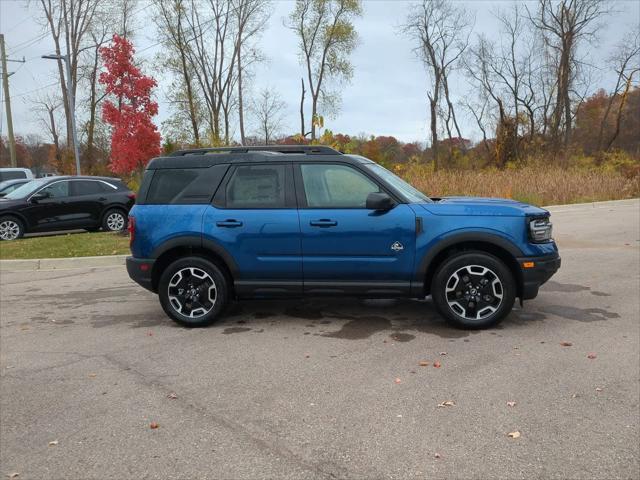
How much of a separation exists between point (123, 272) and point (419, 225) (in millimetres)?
5857

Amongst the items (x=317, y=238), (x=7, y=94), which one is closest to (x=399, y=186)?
(x=317, y=238)


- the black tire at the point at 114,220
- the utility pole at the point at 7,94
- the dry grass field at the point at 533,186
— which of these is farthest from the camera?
the utility pole at the point at 7,94

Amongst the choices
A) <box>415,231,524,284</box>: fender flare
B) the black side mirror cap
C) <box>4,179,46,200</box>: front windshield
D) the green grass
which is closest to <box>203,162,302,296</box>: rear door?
<box>415,231,524,284</box>: fender flare

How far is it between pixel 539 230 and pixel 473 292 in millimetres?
873

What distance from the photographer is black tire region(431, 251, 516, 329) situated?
204 inches

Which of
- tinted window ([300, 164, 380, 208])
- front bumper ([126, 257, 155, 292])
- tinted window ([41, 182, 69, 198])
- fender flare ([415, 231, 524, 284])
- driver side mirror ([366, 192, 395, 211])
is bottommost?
front bumper ([126, 257, 155, 292])

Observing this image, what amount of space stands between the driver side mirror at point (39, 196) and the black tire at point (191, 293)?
963 centimetres

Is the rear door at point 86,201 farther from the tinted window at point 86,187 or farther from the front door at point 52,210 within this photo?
the front door at point 52,210

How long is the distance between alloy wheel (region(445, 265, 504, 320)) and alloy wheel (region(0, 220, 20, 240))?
11968mm

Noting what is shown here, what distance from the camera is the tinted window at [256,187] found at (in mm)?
5512

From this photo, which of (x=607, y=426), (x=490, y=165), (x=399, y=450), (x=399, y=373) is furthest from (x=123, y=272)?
(x=490, y=165)

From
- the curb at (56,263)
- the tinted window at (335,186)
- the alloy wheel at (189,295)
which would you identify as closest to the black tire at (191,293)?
the alloy wheel at (189,295)

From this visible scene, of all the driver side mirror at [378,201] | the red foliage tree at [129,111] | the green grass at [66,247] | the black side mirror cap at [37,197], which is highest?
the red foliage tree at [129,111]

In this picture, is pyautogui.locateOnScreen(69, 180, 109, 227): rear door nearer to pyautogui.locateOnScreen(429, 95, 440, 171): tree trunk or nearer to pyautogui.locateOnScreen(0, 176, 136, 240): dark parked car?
pyautogui.locateOnScreen(0, 176, 136, 240): dark parked car
